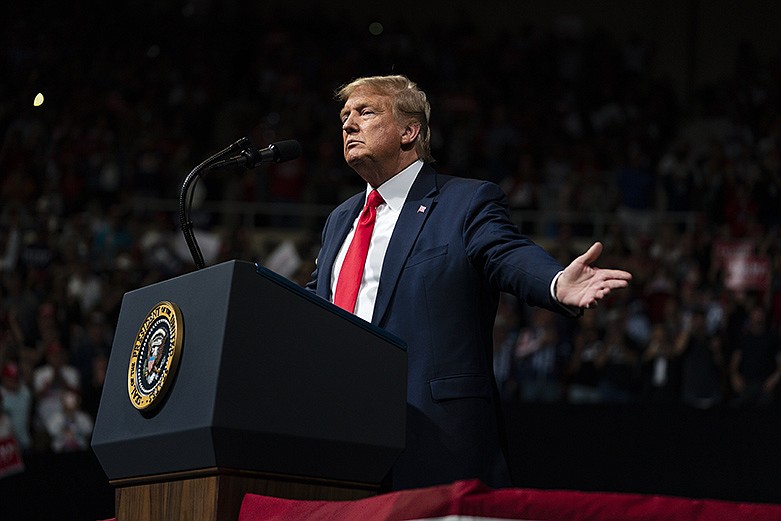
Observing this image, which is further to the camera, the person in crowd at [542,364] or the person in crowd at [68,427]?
the person in crowd at [542,364]

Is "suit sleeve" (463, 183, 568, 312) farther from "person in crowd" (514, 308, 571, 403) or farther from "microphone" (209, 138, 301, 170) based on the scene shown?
"person in crowd" (514, 308, 571, 403)

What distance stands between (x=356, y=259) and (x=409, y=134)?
1.11 feet

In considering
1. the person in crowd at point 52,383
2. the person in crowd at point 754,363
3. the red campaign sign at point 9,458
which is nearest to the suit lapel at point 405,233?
the red campaign sign at point 9,458

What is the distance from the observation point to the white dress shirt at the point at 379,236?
8.61ft

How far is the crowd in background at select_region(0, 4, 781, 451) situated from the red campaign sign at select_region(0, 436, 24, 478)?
0.85 m

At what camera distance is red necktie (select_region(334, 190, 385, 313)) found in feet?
8.63

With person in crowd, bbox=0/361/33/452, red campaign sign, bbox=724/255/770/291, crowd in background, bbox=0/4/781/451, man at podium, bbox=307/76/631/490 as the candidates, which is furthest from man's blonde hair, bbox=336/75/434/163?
red campaign sign, bbox=724/255/770/291

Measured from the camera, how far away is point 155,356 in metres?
2.15

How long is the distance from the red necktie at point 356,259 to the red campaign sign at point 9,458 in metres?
3.53

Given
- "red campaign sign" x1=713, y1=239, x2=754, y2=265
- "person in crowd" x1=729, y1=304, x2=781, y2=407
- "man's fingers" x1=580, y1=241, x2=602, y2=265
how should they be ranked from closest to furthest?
"man's fingers" x1=580, y1=241, x2=602, y2=265 → "person in crowd" x1=729, y1=304, x2=781, y2=407 → "red campaign sign" x1=713, y1=239, x2=754, y2=265

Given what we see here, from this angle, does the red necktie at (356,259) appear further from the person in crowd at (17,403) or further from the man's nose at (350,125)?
the person in crowd at (17,403)

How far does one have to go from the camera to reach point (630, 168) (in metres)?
11.6

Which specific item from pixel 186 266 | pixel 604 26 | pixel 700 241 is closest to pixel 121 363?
pixel 186 266

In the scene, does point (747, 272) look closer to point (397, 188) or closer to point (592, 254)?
point (397, 188)
